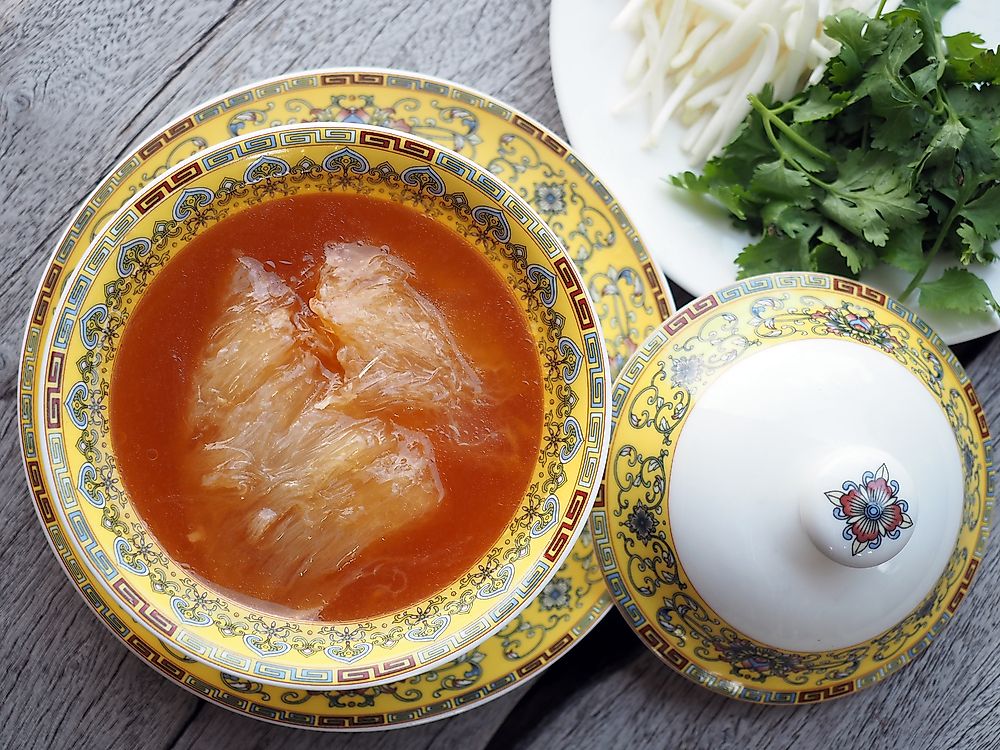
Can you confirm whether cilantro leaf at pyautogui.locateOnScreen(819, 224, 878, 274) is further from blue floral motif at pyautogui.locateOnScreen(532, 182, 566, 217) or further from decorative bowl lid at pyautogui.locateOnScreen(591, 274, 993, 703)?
blue floral motif at pyautogui.locateOnScreen(532, 182, 566, 217)

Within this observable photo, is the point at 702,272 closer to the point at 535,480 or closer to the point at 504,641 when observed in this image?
the point at 535,480

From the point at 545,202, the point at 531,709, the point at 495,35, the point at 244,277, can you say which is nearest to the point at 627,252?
the point at 545,202

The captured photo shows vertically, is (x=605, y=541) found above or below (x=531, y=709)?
above

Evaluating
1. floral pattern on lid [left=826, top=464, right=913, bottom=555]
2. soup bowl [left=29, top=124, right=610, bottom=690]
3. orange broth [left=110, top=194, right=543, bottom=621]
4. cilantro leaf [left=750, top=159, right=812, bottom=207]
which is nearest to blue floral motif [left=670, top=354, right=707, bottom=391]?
soup bowl [left=29, top=124, right=610, bottom=690]

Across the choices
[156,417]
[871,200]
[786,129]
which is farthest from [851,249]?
[156,417]

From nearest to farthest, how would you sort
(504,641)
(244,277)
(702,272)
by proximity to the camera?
1. (244,277)
2. (504,641)
3. (702,272)
